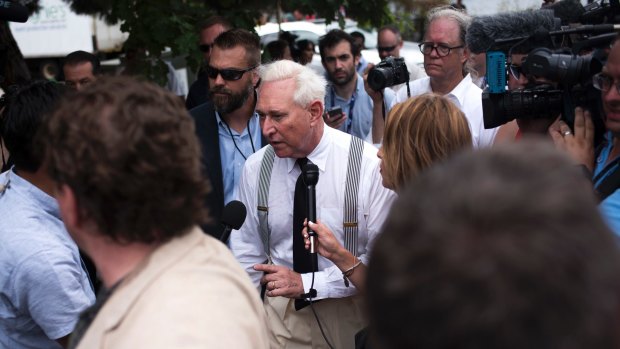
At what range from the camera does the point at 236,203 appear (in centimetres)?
326

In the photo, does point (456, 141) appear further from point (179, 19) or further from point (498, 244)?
point (179, 19)

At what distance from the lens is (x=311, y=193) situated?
3340 mm

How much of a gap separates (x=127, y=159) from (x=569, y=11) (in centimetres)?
269

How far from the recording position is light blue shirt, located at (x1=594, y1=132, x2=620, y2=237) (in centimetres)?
240

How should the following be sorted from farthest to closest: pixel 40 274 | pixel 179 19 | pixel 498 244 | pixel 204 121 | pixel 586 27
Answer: pixel 179 19, pixel 204 121, pixel 586 27, pixel 40 274, pixel 498 244

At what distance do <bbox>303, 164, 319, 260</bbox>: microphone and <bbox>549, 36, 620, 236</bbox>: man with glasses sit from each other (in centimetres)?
98

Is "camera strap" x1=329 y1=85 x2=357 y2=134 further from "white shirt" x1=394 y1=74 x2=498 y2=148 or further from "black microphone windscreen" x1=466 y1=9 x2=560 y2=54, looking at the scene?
"black microphone windscreen" x1=466 y1=9 x2=560 y2=54

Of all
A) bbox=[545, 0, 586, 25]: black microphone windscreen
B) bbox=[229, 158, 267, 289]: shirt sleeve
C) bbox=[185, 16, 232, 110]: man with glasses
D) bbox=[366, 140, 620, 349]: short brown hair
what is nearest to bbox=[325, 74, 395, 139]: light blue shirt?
bbox=[185, 16, 232, 110]: man with glasses

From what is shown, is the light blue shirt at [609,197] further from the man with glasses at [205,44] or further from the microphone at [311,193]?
the man with glasses at [205,44]

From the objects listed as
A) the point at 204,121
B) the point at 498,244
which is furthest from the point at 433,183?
the point at 204,121

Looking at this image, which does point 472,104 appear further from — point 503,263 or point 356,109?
point 503,263

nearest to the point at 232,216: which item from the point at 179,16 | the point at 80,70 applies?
the point at 80,70

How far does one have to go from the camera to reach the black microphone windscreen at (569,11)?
366 centimetres

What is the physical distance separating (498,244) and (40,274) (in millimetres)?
2029
